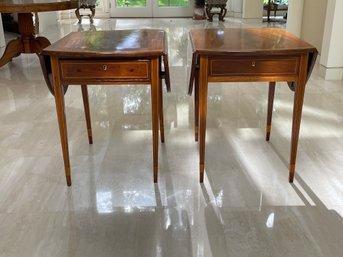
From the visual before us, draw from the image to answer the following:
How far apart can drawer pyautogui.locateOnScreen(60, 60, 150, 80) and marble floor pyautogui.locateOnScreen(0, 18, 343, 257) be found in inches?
22.4

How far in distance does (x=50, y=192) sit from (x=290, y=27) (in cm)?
410

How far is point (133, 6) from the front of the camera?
9.60 metres

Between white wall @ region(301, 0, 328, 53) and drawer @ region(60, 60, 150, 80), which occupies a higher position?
drawer @ region(60, 60, 150, 80)

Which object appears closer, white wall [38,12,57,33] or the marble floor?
the marble floor

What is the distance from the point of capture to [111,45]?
5.78ft

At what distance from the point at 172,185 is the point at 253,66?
0.70 metres

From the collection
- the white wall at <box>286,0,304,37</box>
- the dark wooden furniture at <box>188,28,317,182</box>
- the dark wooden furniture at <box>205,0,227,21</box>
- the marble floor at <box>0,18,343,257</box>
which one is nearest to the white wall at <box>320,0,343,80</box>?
the marble floor at <box>0,18,343,257</box>

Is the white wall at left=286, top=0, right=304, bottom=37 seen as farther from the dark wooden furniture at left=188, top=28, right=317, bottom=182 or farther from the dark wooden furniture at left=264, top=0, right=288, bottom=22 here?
the dark wooden furniture at left=264, top=0, right=288, bottom=22

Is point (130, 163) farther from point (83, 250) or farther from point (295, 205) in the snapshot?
point (295, 205)

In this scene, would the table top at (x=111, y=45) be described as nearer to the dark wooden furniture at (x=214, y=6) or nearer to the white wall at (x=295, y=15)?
the white wall at (x=295, y=15)

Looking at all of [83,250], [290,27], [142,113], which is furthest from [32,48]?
[83,250]

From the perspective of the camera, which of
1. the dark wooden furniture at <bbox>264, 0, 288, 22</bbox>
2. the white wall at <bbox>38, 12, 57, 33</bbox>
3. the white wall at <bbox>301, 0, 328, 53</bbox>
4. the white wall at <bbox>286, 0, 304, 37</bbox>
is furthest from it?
the dark wooden furniture at <bbox>264, 0, 288, 22</bbox>

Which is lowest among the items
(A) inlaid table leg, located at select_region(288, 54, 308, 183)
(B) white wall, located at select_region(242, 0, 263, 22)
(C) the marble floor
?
(C) the marble floor

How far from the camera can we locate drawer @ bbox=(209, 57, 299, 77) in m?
1.67
